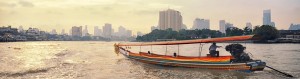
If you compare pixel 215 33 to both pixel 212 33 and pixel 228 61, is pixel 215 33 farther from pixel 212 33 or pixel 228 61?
pixel 228 61

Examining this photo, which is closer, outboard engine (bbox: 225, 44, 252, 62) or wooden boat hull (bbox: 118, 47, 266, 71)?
wooden boat hull (bbox: 118, 47, 266, 71)

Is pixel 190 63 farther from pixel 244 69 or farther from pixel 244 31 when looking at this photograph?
pixel 244 31

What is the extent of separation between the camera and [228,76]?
2261cm

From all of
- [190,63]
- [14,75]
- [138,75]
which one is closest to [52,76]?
[14,75]

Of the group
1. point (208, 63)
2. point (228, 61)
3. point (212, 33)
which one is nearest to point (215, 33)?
point (212, 33)

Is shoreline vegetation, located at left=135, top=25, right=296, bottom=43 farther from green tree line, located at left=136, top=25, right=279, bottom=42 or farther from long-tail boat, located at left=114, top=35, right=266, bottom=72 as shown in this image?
long-tail boat, located at left=114, top=35, right=266, bottom=72

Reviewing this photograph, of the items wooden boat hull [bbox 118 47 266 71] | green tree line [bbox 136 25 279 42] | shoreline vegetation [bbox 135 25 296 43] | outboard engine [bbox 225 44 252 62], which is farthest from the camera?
green tree line [bbox 136 25 279 42]

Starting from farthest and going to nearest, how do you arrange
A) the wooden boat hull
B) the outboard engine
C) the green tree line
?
the green tree line, the outboard engine, the wooden boat hull

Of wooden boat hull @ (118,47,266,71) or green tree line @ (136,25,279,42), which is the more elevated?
green tree line @ (136,25,279,42)

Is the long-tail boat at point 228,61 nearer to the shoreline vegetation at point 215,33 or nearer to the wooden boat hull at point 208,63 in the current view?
the wooden boat hull at point 208,63

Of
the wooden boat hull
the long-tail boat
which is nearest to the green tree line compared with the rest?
the wooden boat hull

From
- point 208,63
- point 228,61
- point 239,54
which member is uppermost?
point 239,54

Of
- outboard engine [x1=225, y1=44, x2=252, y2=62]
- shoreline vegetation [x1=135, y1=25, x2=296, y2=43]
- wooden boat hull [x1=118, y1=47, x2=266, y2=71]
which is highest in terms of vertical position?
shoreline vegetation [x1=135, y1=25, x2=296, y2=43]

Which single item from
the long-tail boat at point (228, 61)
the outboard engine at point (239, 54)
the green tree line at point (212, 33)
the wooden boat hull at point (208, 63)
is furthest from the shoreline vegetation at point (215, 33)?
the outboard engine at point (239, 54)
